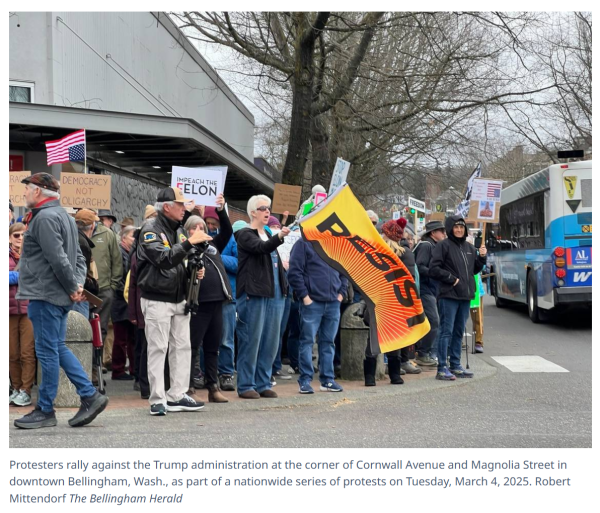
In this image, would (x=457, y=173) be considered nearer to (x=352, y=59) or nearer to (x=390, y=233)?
(x=352, y=59)

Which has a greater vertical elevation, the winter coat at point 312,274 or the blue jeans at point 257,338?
the winter coat at point 312,274

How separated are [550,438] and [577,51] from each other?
26.6 m

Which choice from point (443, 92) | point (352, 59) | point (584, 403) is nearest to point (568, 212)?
point (443, 92)

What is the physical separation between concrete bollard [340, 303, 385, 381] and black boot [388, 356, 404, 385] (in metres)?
0.30

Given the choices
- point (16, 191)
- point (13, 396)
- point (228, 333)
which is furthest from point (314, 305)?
point (16, 191)

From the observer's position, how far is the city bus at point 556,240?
1666cm

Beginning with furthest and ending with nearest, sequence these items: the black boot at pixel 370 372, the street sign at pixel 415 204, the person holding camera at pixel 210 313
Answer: the street sign at pixel 415 204, the black boot at pixel 370 372, the person holding camera at pixel 210 313

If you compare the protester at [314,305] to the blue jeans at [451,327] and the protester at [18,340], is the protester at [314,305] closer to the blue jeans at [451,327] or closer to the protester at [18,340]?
the blue jeans at [451,327]

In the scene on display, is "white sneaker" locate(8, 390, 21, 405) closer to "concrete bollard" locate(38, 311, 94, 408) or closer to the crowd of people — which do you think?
the crowd of people

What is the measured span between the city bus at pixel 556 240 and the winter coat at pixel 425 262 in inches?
249

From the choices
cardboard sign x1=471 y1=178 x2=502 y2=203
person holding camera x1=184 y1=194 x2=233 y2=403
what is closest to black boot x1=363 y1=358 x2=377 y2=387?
person holding camera x1=184 y1=194 x2=233 y2=403

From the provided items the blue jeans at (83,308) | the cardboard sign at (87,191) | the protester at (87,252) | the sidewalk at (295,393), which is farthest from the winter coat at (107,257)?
the cardboard sign at (87,191)

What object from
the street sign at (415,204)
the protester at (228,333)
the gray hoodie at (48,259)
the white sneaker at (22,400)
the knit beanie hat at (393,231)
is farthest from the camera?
the street sign at (415,204)

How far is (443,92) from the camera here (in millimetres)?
18750
